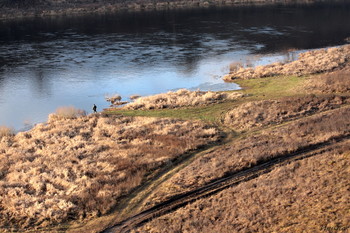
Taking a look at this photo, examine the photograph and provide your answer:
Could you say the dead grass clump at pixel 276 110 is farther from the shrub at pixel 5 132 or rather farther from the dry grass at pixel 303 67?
the shrub at pixel 5 132

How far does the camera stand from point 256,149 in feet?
74.7

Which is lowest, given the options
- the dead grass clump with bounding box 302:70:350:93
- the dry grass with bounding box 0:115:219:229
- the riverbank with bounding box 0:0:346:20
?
the dry grass with bounding box 0:115:219:229

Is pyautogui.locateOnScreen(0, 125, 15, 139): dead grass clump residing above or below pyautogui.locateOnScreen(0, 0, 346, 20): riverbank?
below

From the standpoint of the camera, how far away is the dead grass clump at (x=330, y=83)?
32.9 meters

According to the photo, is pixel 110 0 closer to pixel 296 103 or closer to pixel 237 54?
pixel 237 54

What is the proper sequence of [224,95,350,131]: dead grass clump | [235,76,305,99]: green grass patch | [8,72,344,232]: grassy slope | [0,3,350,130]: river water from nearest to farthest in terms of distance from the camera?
[8,72,344,232]: grassy slope < [224,95,350,131]: dead grass clump < [235,76,305,99]: green grass patch < [0,3,350,130]: river water

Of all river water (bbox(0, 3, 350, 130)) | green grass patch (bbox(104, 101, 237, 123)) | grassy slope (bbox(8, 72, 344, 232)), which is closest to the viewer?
grassy slope (bbox(8, 72, 344, 232))

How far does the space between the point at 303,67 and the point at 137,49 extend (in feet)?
81.2

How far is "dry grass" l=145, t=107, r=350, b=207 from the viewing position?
1994 centimetres

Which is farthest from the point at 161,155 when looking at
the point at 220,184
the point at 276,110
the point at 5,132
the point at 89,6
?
the point at 89,6

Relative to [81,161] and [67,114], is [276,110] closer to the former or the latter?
[81,161]

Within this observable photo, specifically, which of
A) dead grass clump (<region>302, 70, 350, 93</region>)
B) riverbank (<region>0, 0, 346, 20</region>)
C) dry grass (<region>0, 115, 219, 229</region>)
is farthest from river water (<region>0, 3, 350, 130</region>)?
dead grass clump (<region>302, 70, 350, 93</region>)

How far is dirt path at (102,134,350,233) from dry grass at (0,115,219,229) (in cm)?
161

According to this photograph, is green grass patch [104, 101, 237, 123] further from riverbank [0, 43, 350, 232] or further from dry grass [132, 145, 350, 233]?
dry grass [132, 145, 350, 233]
